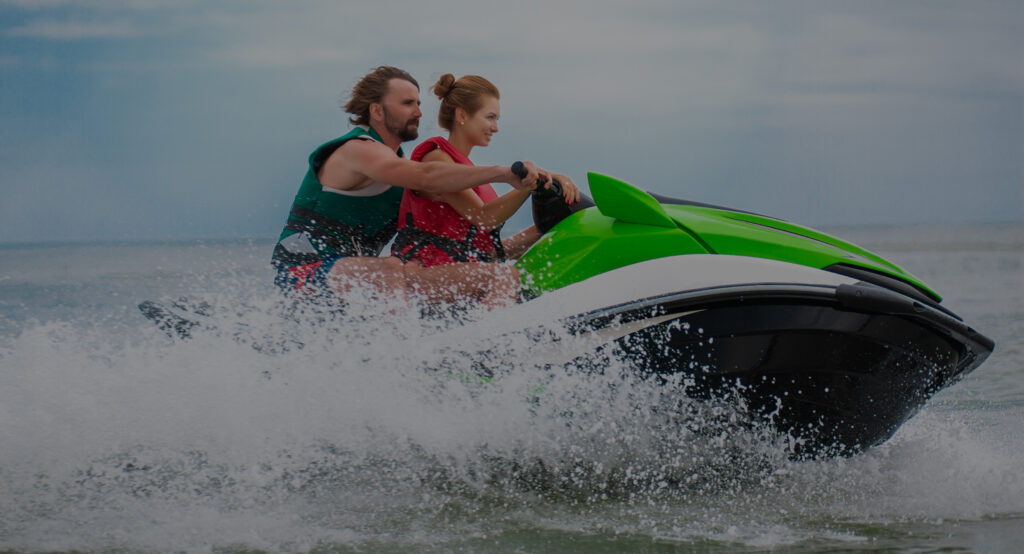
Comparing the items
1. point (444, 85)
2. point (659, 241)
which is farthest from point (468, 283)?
point (444, 85)

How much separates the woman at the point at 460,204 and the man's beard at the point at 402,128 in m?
0.29

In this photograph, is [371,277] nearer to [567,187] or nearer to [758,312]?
[567,187]

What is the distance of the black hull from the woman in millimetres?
499

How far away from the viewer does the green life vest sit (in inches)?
118

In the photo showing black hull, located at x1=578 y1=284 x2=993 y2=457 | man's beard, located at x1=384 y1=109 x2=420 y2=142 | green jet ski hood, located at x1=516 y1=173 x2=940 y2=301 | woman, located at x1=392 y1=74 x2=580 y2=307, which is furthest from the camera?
man's beard, located at x1=384 y1=109 x2=420 y2=142

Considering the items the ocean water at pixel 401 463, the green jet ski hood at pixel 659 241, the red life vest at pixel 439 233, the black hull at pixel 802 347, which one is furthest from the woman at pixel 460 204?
the black hull at pixel 802 347

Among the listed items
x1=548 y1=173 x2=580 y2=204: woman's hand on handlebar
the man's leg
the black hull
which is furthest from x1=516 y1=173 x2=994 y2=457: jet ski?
the man's leg

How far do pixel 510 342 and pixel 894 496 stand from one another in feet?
4.48

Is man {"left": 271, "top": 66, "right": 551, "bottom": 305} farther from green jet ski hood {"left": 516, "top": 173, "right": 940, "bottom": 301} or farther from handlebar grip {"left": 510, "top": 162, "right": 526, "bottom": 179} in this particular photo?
green jet ski hood {"left": 516, "top": 173, "right": 940, "bottom": 301}

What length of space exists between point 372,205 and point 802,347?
59.6 inches

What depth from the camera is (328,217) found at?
3.02m

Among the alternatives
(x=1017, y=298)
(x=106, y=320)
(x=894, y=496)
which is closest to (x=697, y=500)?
(x=894, y=496)

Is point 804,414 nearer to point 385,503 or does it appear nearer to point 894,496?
point 894,496

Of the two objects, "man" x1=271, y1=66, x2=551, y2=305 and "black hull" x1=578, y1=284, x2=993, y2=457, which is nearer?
"black hull" x1=578, y1=284, x2=993, y2=457
